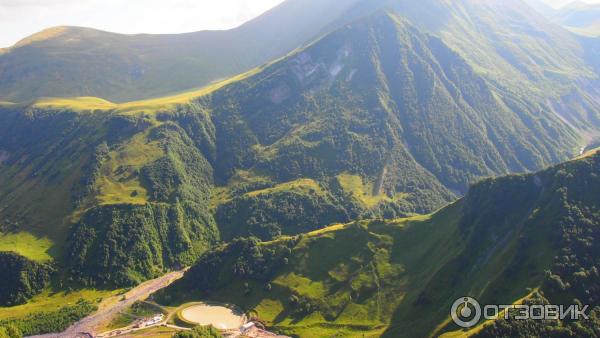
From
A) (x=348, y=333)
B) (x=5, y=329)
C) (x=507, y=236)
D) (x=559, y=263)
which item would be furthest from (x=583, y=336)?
(x=5, y=329)

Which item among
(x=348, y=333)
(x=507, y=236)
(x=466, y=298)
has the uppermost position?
(x=507, y=236)

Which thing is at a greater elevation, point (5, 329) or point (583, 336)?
point (5, 329)

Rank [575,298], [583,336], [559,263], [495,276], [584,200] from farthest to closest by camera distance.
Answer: [584,200] → [495,276] → [559,263] → [575,298] → [583,336]

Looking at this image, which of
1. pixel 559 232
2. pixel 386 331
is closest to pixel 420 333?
pixel 386 331

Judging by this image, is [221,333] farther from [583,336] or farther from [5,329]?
[583,336]

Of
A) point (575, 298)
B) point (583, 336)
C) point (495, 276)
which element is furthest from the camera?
point (495, 276)

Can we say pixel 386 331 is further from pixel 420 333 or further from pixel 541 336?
pixel 541 336

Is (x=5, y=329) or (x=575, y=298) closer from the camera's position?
(x=575, y=298)
